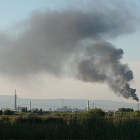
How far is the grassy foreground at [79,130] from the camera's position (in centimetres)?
2009

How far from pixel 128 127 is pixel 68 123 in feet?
13.8

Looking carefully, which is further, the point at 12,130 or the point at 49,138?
the point at 12,130

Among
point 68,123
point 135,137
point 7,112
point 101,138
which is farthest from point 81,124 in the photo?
point 7,112

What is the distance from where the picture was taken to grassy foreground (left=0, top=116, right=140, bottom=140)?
65.9ft

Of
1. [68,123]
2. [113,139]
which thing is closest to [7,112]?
[68,123]

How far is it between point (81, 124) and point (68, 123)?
96 cm

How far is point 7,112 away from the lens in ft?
203

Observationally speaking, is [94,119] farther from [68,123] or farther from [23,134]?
[23,134]

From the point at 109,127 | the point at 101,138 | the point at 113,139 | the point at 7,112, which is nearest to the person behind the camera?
the point at 113,139

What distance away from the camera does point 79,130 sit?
2095cm

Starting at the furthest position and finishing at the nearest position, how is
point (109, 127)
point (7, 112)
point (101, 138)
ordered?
1. point (7, 112)
2. point (109, 127)
3. point (101, 138)

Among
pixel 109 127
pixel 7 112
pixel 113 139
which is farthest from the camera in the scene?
pixel 7 112

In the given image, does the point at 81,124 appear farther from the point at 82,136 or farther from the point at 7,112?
the point at 7,112

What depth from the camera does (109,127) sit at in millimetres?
21438
